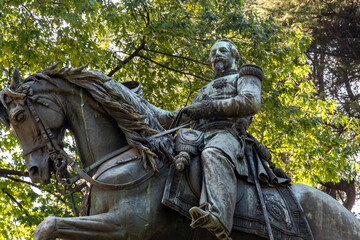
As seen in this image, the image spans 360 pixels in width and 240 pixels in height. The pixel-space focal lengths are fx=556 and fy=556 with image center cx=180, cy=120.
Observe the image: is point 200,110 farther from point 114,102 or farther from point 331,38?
point 331,38

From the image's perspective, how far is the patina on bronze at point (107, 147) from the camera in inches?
172

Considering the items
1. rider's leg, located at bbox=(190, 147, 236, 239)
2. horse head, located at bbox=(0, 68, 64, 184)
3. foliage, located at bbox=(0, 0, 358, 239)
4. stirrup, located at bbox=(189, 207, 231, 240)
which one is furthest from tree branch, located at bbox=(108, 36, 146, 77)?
stirrup, located at bbox=(189, 207, 231, 240)

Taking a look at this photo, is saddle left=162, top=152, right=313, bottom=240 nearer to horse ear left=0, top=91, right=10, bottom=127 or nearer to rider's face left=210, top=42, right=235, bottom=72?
rider's face left=210, top=42, right=235, bottom=72

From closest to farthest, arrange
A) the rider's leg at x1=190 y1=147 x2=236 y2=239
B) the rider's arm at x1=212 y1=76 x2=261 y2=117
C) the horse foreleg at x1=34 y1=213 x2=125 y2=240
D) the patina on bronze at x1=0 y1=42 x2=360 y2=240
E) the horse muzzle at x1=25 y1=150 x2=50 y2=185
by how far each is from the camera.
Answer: the horse foreleg at x1=34 y1=213 x2=125 y2=240, the rider's leg at x1=190 y1=147 x2=236 y2=239, the patina on bronze at x1=0 y1=42 x2=360 y2=240, the horse muzzle at x1=25 y1=150 x2=50 y2=185, the rider's arm at x1=212 y1=76 x2=261 y2=117

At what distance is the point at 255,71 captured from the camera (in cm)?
518

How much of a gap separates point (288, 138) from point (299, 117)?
0.63 m

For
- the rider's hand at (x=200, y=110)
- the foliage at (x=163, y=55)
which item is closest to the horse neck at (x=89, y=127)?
the rider's hand at (x=200, y=110)

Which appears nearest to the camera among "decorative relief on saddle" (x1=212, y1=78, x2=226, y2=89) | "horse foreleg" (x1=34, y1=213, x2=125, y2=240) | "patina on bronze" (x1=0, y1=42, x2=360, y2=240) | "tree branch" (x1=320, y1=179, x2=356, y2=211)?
"horse foreleg" (x1=34, y1=213, x2=125, y2=240)

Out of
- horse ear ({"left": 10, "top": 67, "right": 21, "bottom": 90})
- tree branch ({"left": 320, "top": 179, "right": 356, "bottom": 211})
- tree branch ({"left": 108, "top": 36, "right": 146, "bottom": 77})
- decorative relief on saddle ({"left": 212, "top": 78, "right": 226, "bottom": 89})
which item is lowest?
tree branch ({"left": 320, "top": 179, "right": 356, "bottom": 211})

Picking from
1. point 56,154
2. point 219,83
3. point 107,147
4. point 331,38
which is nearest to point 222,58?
point 219,83

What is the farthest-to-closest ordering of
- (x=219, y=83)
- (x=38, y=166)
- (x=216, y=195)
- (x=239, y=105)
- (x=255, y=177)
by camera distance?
1. (x=219, y=83)
2. (x=239, y=105)
3. (x=255, y=177)
4. (x=38, y=166)
5. (x=216, y=195)

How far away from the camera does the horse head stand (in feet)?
14.8

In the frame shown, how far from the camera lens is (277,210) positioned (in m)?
4.73

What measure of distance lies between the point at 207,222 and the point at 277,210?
84 cm
